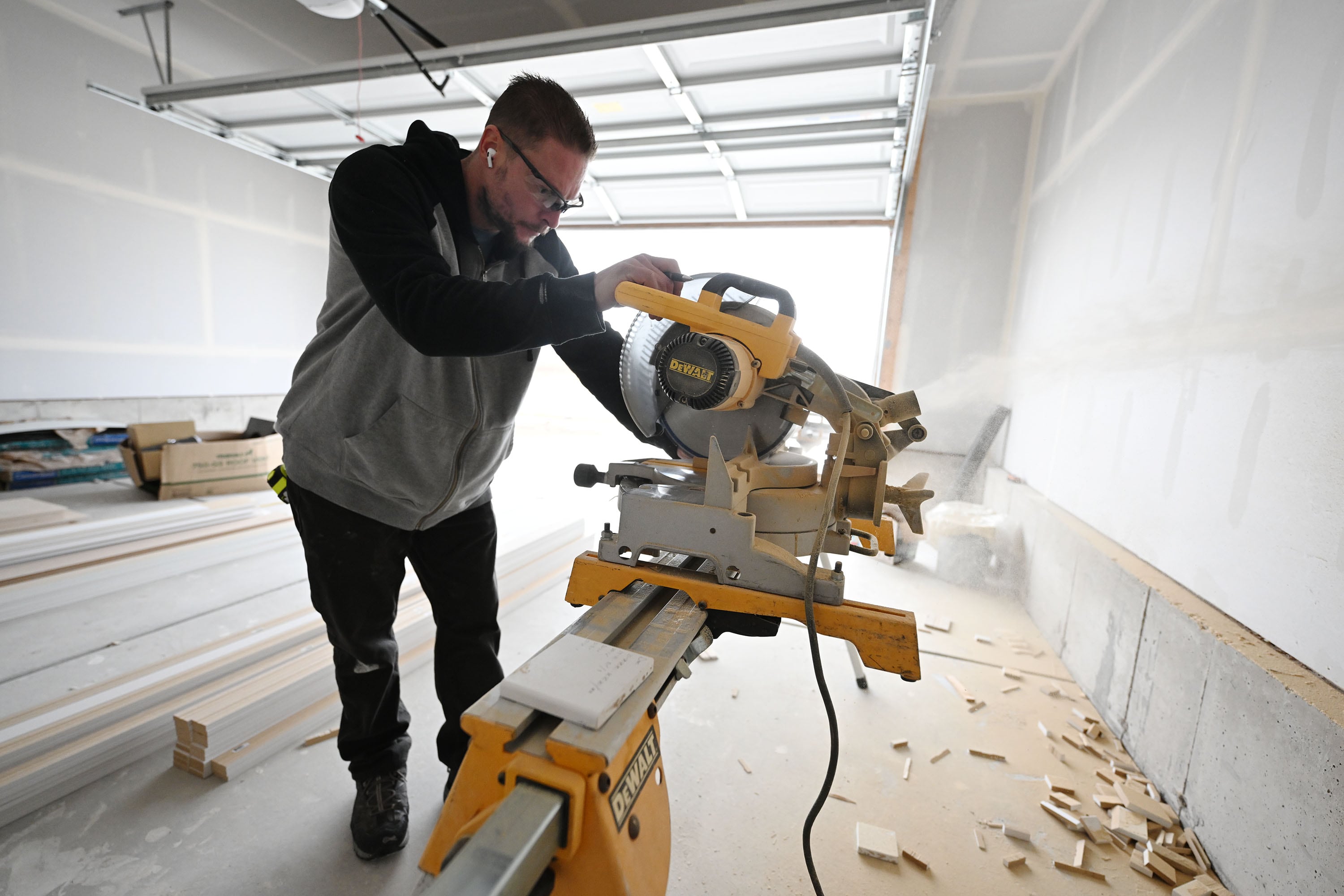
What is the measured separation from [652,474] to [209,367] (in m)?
5.76

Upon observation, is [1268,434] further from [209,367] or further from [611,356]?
[209,367]

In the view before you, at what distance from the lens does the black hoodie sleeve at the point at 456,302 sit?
0.86 meters

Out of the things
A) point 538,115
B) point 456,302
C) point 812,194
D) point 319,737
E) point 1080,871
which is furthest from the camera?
point 812,194

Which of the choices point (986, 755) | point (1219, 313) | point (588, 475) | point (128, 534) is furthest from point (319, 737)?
point (1219, 313)

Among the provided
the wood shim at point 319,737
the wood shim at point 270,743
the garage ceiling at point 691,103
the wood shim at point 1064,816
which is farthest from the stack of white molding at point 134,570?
the wood shim at point 1064,816

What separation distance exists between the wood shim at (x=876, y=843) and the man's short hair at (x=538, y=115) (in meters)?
1.76

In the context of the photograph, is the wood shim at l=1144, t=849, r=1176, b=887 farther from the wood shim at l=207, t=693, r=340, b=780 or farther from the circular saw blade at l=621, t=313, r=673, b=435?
the wood shim at l=207, t=693, r=340, b=780

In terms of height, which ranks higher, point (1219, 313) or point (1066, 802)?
point (1219, 313)

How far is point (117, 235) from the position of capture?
4.40 meters

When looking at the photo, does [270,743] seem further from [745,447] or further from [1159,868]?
[1159,868]

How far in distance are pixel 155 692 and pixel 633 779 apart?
1896mm

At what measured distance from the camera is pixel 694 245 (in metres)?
A: 5.66

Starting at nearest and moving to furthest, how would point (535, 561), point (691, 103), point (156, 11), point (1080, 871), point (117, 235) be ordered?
1. point (1080, 871)
2. point (535, 561)
3. point (691, 103)
4. point (156, 11)
5. point (117, 235)

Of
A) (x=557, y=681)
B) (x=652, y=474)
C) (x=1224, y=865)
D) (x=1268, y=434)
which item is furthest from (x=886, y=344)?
(x=557, y=681)
